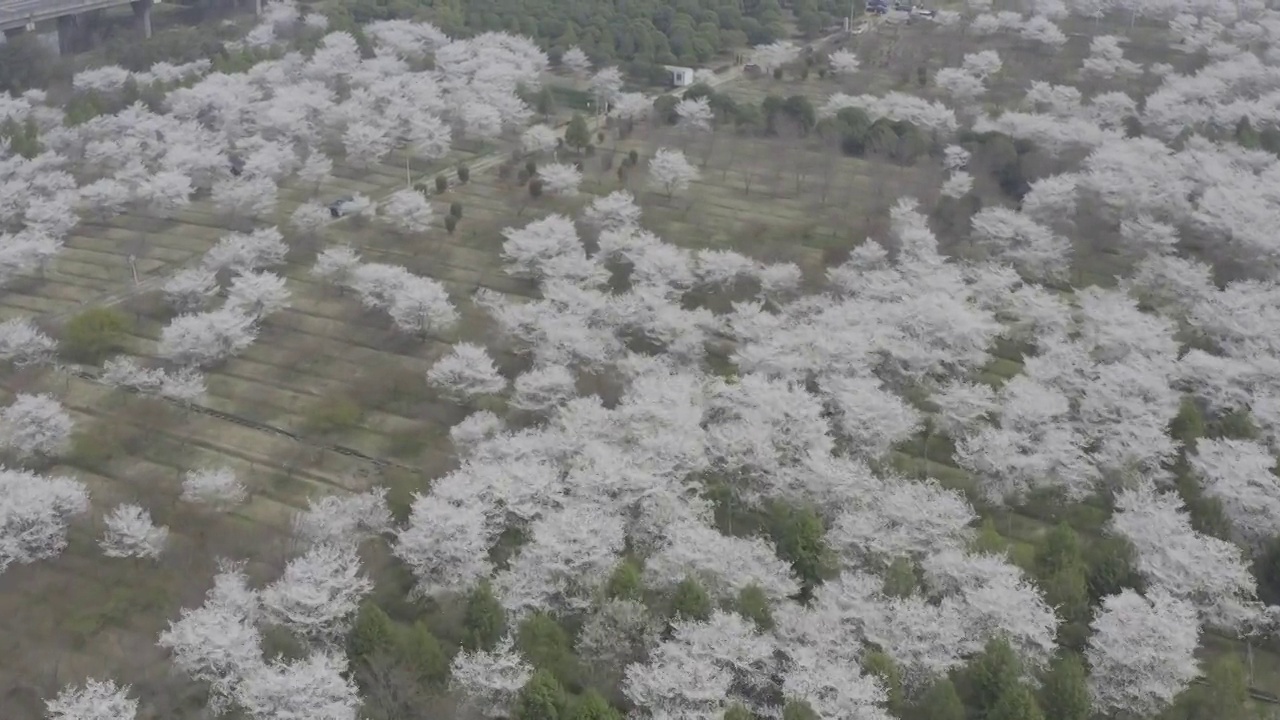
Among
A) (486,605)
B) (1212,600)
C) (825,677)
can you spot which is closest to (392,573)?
(486,605)

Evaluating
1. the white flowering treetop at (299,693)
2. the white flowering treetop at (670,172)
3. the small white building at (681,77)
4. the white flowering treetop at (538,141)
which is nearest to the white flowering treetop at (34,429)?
the white flowering treetop at (299,693)

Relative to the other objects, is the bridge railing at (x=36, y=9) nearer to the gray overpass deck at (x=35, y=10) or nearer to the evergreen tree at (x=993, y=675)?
the gray overpass deck at (x=35, y=10)

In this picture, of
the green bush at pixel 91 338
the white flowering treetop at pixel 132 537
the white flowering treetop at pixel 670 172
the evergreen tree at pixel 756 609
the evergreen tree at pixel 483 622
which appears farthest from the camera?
the white flowering treetop at pixel 670 172

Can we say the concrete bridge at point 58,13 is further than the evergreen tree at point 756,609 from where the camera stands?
Yes

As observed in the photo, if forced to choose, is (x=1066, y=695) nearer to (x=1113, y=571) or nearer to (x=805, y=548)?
(x=1113, y=571)

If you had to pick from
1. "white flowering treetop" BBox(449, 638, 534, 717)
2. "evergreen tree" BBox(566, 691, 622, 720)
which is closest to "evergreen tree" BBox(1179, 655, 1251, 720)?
"evergreen tree" BBox(566, 691, 622, 720)

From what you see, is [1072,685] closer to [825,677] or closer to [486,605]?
[825,677]
